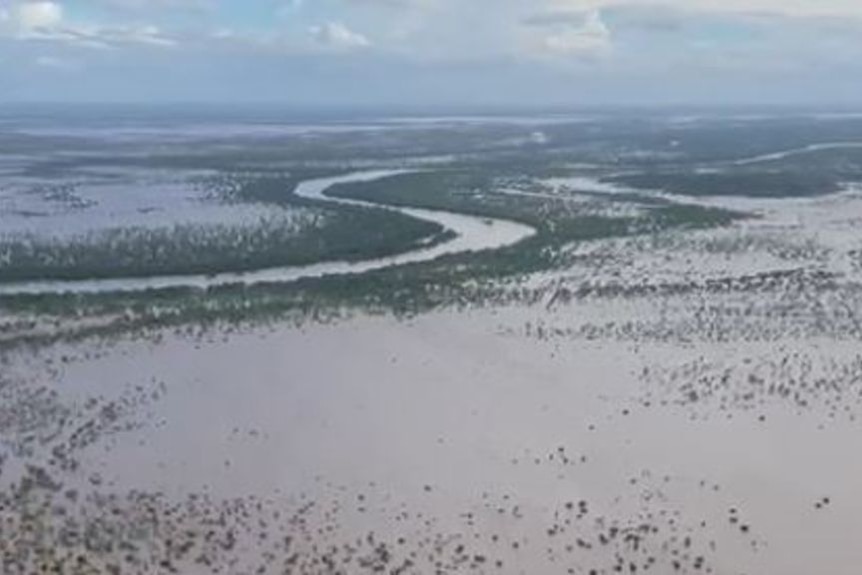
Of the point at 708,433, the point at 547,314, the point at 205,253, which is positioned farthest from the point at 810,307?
the point at 205,253

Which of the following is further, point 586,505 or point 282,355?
point 282,355

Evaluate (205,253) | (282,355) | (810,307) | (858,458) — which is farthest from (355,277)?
(858,458)

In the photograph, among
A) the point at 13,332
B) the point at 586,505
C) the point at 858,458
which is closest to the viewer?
the point at 586,505

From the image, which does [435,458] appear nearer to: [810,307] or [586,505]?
[586,505]

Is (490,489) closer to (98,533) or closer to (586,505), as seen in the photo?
(586,505)

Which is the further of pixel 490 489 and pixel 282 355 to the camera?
pixel 282 355

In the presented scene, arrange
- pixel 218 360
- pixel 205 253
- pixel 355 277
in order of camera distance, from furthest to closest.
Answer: pixel 205 253, pixel 355 277, pixel 218 360

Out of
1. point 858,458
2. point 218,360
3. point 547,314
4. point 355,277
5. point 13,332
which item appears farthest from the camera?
point 355,277
